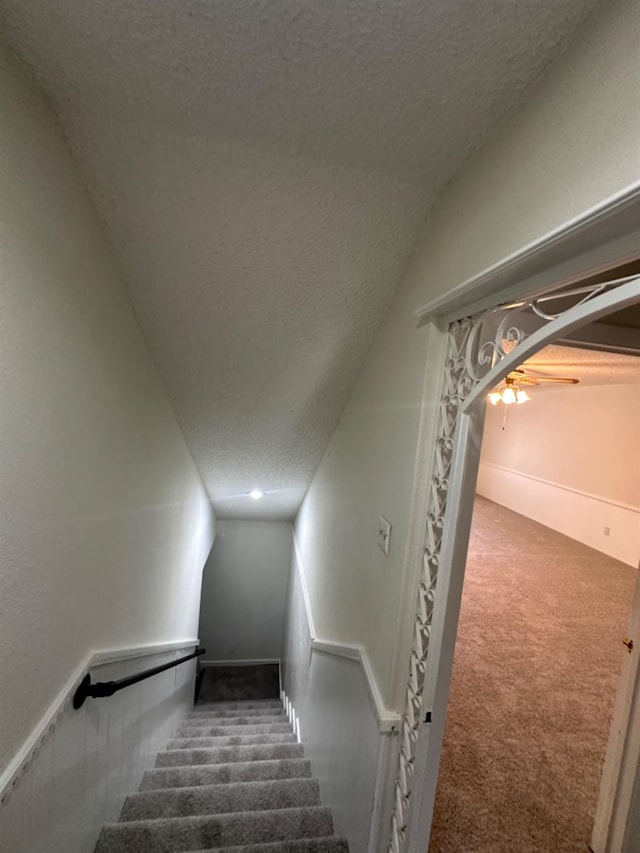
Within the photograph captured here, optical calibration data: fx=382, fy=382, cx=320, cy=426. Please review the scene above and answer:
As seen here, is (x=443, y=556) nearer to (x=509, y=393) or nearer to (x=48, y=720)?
(x=48, y=720)

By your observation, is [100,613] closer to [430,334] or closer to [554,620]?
[430,334]

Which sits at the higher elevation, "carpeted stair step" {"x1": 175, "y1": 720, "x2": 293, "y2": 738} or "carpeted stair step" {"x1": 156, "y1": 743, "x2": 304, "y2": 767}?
"carpeted stair step" {"x1": 156, "y1": 743, "x2": 304, "y2": 767}

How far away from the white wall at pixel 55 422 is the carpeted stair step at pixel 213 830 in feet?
2.49

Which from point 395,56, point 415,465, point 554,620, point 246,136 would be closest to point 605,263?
point 395,56

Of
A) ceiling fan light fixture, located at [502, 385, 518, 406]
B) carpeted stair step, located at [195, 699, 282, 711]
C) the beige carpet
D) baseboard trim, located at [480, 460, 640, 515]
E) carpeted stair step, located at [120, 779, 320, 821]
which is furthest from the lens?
carpeted stair step, located at [195, 699, 282, 711]

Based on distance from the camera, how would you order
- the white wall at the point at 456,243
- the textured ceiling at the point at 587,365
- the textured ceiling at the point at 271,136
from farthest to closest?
the textured ceiling at the point at 587,365, the textured ceiling at the point at 271,136, the white wall at the point at 456,243

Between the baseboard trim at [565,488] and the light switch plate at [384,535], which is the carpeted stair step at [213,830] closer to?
the light switch plate at [384,535]

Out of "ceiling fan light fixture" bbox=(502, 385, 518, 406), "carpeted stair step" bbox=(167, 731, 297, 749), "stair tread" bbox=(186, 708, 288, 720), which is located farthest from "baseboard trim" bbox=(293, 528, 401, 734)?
"ceiling fan light fixture" bbox=(502, 385, 518, 406)

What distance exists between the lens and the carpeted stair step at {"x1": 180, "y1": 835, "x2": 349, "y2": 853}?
165 centimetres

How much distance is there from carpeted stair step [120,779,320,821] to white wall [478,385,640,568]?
14.7 ft

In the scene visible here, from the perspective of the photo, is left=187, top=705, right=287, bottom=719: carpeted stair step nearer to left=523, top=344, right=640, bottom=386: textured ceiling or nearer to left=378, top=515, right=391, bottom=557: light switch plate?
left=378, top=515, right=391, bottom=557: light switch plate

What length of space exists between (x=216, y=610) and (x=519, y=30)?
20.9ft

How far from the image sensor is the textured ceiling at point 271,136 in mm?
763

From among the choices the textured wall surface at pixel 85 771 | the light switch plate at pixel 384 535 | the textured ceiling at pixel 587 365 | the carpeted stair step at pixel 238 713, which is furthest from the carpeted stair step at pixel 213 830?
the textured ceiling at pixel 587 365
